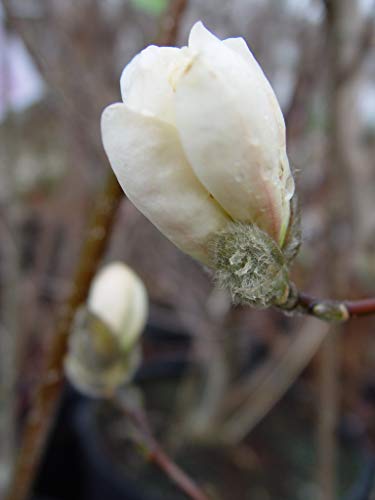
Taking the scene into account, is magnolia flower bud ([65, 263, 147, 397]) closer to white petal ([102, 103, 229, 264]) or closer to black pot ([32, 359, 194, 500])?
white petal ([102, 103, 229, 264])

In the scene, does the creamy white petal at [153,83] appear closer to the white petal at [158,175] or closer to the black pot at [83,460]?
the white petal at [158,175]

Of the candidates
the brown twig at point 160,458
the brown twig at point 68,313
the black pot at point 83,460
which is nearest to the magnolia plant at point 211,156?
the brown twig at point 68,313

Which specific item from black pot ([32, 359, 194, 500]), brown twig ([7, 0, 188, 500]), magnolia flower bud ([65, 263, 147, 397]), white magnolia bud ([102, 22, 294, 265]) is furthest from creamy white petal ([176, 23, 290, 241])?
black pot ([32, 359, 194, 500])

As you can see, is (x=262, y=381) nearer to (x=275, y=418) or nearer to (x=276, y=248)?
(x=275, y=418)

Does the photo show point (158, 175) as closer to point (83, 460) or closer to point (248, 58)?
point (248, 58)

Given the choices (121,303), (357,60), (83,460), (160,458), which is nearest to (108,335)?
(121,303)

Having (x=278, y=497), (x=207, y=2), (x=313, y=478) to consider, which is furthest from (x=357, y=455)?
(x=207, y=2)

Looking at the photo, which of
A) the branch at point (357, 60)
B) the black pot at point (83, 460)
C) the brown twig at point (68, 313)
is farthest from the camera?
the black pot at point (83, 460)
